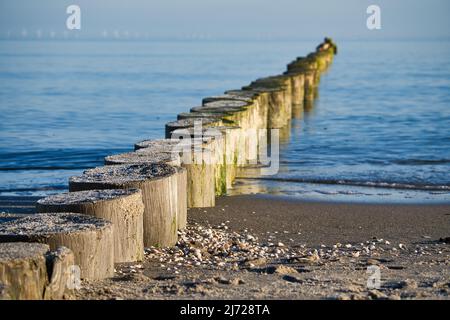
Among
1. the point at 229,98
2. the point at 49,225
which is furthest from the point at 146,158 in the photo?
the point at 229,98

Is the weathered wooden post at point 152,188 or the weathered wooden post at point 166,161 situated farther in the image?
the weathered wooden post at point 166,161

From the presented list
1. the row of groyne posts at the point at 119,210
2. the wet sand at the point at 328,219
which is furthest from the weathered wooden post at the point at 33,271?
the wet sand at the point at 328,219

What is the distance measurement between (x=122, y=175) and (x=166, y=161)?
32.9 inches

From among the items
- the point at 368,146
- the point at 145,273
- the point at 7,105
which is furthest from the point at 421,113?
the point at 145,273

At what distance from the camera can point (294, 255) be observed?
272 inches

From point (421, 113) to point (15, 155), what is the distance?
12.4m

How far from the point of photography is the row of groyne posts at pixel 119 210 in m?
4.91

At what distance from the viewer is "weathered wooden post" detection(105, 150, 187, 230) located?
7.56 meters

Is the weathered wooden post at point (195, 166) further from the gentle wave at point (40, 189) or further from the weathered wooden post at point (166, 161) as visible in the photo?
the gentle wave at point (40, 189)

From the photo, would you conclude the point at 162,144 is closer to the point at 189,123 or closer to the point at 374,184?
the point at 189,123

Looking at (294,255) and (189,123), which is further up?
(189,123)

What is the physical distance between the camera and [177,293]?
17.6 ft

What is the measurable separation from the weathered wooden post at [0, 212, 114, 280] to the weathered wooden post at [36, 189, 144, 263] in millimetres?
226

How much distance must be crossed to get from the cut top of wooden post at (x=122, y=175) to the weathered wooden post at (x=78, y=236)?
0.90 m
